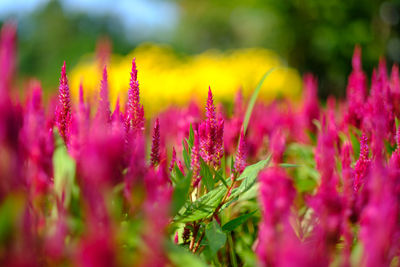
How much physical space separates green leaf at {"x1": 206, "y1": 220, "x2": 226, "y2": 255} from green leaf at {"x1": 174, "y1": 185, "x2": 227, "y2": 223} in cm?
4

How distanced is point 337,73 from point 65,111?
52.2ft

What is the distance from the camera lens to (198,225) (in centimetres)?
94

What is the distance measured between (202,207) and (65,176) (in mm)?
316

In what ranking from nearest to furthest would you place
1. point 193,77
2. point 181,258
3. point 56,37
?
1. point 181,258
2. point 193,77
3. point 56,37

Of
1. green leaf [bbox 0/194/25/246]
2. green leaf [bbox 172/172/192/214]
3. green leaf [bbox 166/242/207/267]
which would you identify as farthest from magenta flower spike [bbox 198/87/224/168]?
green leaf [bbox 0/194/25/246]

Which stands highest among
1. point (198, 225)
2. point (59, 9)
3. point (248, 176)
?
point (59, 9)

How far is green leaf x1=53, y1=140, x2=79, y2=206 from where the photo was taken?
2.20 ft

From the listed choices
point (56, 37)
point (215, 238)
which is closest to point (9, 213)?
point (215, 238)

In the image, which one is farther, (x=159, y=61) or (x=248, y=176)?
(x=159, y=61)

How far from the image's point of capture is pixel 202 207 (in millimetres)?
882

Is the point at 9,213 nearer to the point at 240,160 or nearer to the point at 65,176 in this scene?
the point at 65,176

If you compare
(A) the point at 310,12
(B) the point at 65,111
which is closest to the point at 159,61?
(A) the point at 310,12

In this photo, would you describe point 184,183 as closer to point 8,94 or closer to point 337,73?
point 8,94

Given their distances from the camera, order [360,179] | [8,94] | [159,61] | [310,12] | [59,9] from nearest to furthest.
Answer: [8,94]
[360,179]
[159,61]
[310,12]
[59,9]
